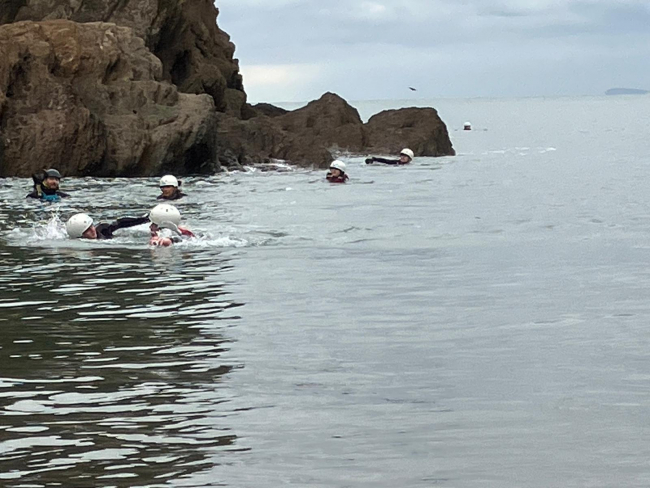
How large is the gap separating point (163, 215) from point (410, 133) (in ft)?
135

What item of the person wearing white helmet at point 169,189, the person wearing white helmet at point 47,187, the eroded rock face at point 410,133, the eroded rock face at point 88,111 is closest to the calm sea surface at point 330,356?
the person wearing white helmet at point 169,189

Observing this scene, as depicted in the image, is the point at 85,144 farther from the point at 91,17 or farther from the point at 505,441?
the point at 505,441

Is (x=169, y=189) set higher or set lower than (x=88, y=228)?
higher

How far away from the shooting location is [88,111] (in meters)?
41.0

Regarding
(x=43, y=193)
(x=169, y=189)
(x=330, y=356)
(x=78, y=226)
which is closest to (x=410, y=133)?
(x=43, y=193)

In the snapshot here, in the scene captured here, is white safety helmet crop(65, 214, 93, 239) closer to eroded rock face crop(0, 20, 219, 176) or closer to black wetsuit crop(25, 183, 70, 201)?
black wetsuit crop(25, 183, 70, 201)

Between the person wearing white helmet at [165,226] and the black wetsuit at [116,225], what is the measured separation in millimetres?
454

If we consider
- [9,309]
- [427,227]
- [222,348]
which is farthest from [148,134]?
[222,348]

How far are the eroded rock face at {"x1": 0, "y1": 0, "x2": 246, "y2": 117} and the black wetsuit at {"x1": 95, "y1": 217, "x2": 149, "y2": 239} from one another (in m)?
29.4

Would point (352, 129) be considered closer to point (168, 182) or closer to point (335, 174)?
point (335, 174)

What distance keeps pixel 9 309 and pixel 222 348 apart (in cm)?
387

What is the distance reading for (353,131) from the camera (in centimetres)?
6197

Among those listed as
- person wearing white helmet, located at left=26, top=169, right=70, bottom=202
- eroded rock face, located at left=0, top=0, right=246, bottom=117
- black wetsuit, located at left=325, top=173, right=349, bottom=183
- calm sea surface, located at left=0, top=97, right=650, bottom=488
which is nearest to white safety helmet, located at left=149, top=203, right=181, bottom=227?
calm sea surface, located at left=0, top=97, right=650, bottom=488

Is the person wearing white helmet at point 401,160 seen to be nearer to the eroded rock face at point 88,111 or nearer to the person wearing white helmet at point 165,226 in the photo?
the eroded rock face at point 88,111
